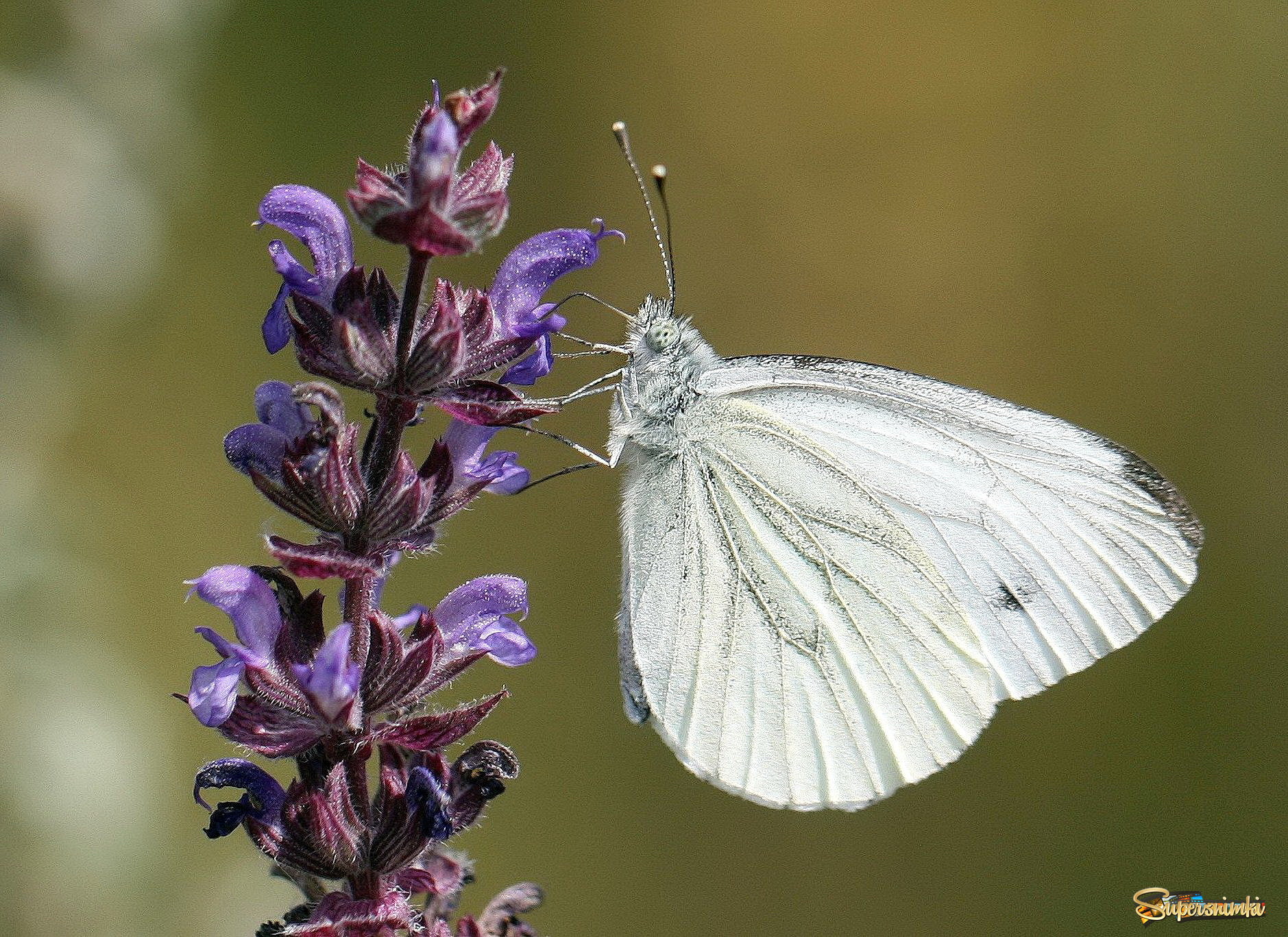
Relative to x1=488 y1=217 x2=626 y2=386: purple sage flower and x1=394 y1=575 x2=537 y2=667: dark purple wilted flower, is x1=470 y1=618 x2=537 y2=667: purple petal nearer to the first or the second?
x1=394 y1=575 x2=537 y2=667: dark purple wilted flower

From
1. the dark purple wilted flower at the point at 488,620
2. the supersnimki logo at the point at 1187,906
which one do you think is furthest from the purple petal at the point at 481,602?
the supersnimki logo at the point at 1187,906

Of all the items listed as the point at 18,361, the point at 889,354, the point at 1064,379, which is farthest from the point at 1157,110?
the point at 18,361

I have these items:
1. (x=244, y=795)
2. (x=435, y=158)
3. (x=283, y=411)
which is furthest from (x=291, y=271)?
(x=244, y=795)

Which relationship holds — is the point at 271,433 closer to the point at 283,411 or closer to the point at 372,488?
the point at 283,411

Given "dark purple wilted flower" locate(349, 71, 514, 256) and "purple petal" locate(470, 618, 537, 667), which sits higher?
"dark purple wilted flower" locate(349, 71, 514, 256)

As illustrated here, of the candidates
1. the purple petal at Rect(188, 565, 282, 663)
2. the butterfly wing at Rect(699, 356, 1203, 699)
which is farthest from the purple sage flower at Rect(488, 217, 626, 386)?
the butterfly wing at Rect(699, 356, 1203, 699)

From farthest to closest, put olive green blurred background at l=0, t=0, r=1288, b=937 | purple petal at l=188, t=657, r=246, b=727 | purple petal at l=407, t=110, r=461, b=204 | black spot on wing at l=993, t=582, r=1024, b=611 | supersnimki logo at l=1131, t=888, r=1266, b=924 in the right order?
supersnimki logo at l=1131, t=888, r=1266, b=924 < olive green blurred background at l=0, t=0, r=1288, b=937 < black spot on wing at l=993, t=582, r=1024, b=611 < purple petal at l=188, t=657, r=246, b=727 < purple petal at l=407, t=110, r=461, b=204

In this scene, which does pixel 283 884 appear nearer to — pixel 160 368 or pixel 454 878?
pixel 454 878
